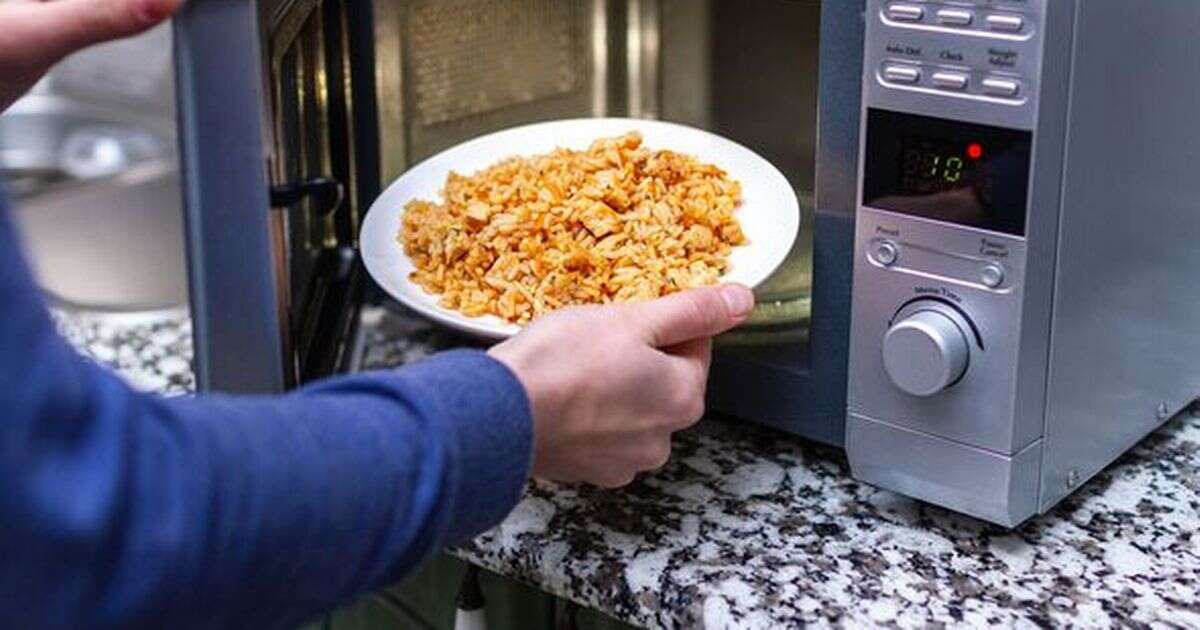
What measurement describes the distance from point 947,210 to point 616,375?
19 cm

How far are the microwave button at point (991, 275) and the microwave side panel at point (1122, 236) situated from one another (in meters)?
0.03

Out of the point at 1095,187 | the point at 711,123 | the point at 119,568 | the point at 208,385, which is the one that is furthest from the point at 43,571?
the point at 711,123

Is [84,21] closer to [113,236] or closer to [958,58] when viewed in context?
[958,58]

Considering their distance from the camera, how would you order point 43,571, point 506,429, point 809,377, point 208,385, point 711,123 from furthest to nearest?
point 711,123
point 809,377
point 208,385
point 506,429
point 43,571

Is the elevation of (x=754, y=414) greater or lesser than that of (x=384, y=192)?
lesser

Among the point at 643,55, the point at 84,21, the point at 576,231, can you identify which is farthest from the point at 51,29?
the point at 643,55

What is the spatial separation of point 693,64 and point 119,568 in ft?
2.68

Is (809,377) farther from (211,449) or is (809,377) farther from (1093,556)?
(211,449)

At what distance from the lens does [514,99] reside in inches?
46.5

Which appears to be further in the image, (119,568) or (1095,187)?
(1095,187)

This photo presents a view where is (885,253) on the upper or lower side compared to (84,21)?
lower

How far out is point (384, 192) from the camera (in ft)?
3.36

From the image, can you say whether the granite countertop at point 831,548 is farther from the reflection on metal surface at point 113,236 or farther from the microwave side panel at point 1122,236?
the reflection on metal surface at point 113,236

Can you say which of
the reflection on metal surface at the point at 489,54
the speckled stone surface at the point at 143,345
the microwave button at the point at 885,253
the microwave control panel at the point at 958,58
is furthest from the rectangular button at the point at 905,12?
the speckled stone surface at the point at 143,345
